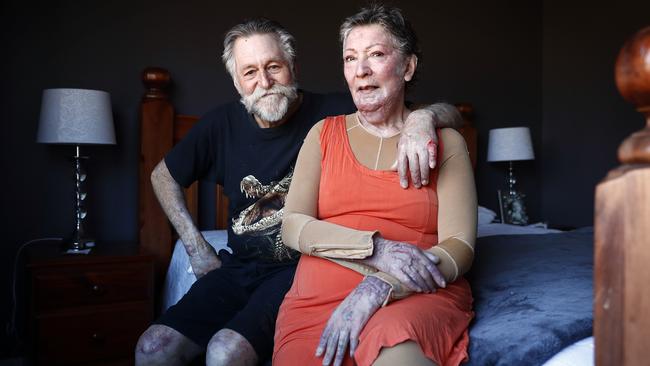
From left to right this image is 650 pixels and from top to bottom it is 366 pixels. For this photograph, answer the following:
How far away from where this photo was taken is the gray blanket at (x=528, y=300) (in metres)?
0.91

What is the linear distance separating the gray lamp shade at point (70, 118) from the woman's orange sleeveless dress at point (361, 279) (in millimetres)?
1306

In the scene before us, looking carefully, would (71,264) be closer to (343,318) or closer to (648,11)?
(343,318)

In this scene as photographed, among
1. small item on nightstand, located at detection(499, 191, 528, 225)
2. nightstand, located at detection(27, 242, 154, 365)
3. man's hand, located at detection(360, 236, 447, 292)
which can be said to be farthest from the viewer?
small item on nightstand, located at detection(499, 191, 528, 225)

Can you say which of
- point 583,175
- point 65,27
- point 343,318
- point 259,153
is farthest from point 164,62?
point 583,175

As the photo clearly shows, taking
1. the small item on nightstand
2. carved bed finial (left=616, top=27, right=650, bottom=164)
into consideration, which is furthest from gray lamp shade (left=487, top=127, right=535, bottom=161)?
carved bed finial (left=616, top=27, right=650, bottom=164)

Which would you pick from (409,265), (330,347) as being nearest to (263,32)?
(409,265)

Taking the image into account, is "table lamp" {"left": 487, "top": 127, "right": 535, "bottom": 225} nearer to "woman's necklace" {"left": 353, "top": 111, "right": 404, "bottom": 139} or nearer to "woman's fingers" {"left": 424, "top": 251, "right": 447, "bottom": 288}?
"woman's necklace" {"left": 353, "top": 111, "right": 404, "bottom": 139}

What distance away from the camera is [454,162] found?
1231 mm

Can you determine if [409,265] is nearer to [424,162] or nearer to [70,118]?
[424,162]

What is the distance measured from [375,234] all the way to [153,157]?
1732mm

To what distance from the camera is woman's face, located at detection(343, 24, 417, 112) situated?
130 centimetres

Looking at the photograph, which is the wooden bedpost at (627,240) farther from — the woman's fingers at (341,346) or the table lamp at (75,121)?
the table lamp at (75,121)

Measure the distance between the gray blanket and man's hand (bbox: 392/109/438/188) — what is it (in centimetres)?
31

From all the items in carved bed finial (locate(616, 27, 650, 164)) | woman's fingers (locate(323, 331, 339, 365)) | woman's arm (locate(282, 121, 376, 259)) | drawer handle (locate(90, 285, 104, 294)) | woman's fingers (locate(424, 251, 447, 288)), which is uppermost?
carved bed finial (locate(616, 27, 650, 164))
